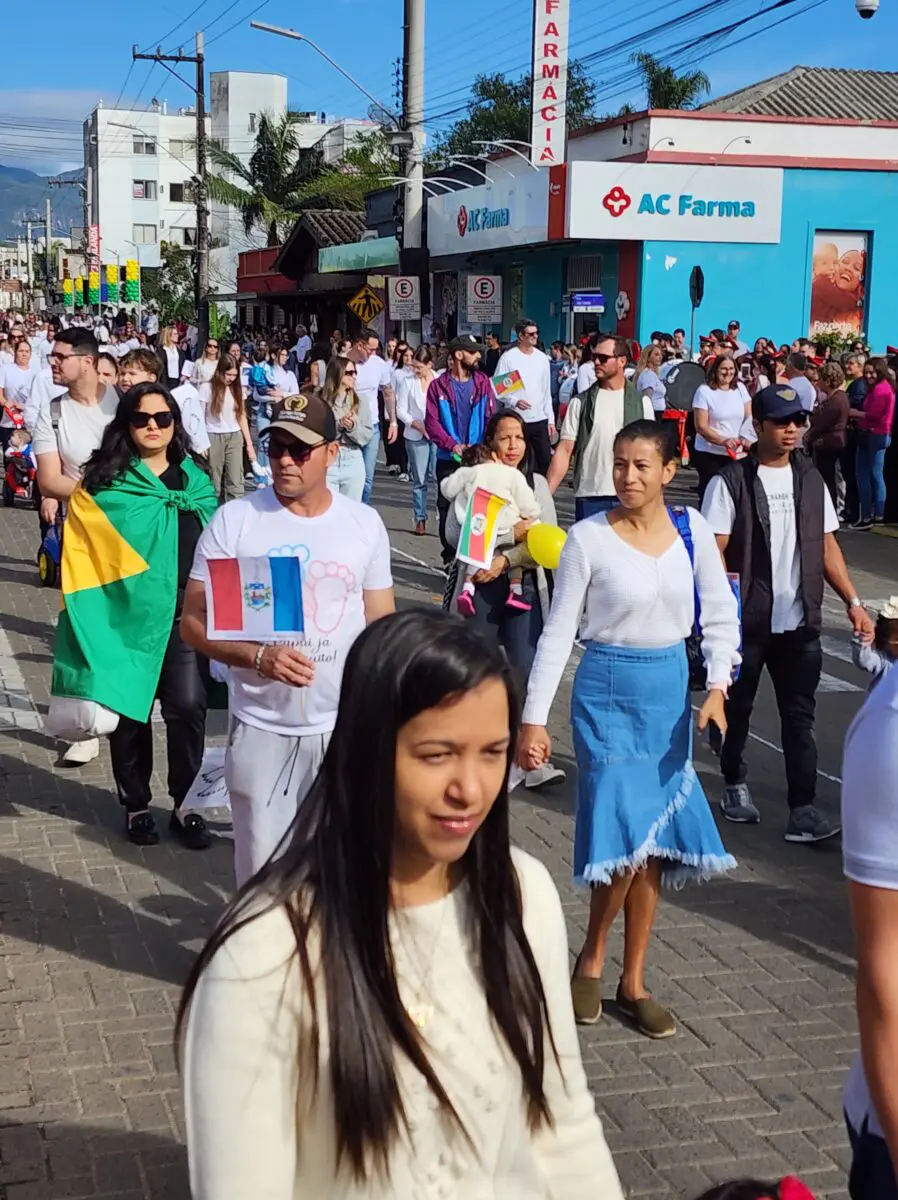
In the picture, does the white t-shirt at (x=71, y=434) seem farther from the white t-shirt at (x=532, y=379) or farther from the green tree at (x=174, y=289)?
the green tree at (x=174, y=289)

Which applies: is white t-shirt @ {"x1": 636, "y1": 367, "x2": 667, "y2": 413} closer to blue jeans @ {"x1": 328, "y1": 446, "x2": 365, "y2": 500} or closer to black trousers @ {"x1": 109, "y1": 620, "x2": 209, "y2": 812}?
blue jeans @ {"x1": 328, "y1": 446, "x2": 365, "y2": 500}

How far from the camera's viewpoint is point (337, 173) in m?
57.5

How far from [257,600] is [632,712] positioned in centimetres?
124

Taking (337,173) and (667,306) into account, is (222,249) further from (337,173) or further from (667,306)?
(667,306)

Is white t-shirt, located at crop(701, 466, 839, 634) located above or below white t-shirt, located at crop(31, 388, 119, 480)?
below

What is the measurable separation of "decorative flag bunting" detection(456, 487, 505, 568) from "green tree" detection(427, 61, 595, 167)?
65.0m

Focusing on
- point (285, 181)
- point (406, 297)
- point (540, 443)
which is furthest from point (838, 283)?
point (285, 181)

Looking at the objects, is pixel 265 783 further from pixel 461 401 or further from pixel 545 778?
pixel 461 401

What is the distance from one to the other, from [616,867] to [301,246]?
44.4m

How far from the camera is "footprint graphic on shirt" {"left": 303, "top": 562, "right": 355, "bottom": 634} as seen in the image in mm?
4309

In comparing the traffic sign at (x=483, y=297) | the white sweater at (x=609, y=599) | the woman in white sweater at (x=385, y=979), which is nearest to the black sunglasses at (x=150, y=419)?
the white sweater at (x=609, y=599)

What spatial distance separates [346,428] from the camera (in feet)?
41.1

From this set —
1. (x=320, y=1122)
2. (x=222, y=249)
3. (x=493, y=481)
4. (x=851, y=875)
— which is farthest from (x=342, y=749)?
(x=222, y=249)

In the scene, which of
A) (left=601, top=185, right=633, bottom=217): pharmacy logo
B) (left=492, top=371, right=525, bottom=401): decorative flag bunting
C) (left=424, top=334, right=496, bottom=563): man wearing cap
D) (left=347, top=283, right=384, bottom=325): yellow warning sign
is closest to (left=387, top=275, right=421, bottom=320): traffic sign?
(left=347, top=283, right=384, bottom=325): yellow warning sign
